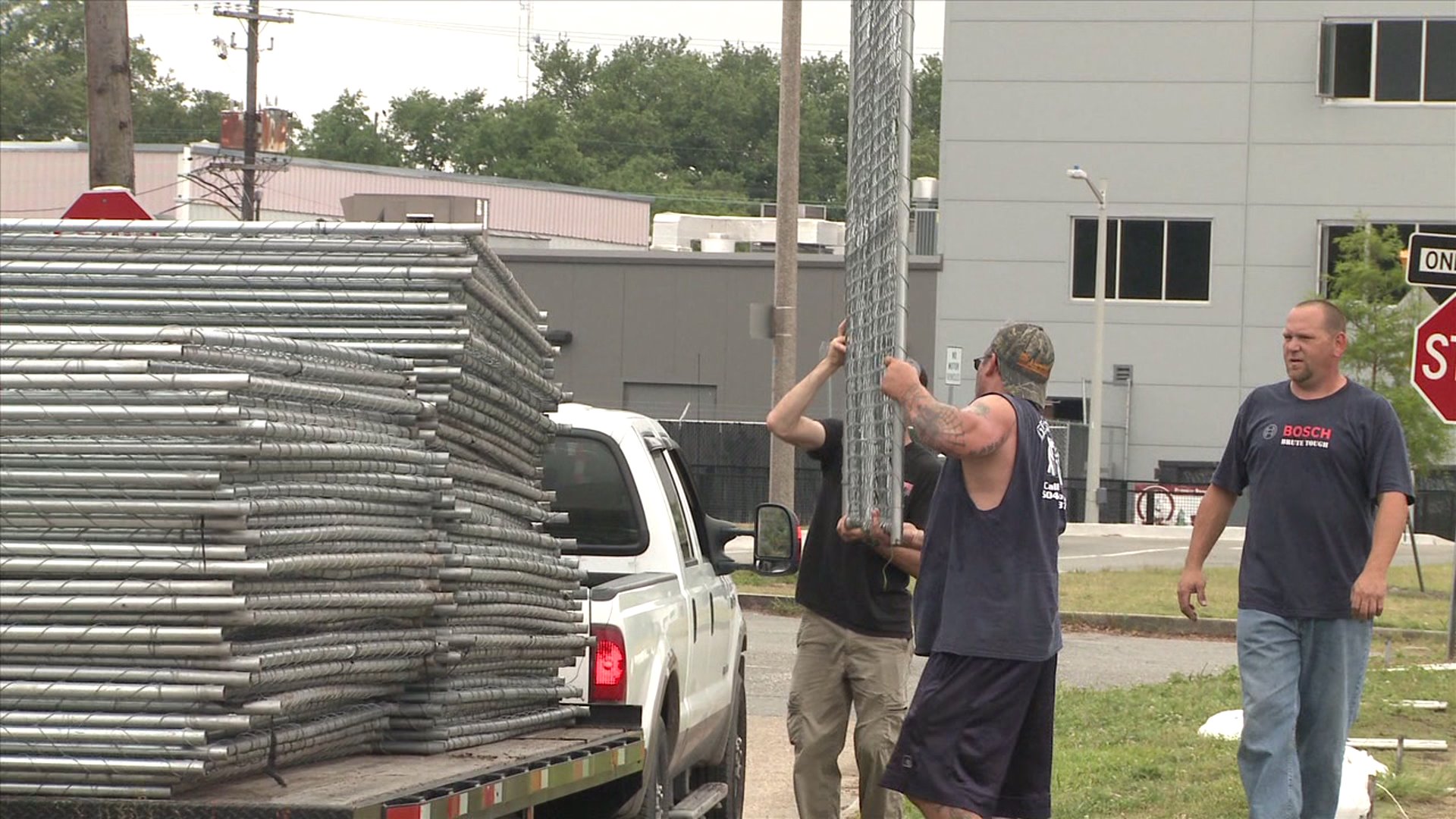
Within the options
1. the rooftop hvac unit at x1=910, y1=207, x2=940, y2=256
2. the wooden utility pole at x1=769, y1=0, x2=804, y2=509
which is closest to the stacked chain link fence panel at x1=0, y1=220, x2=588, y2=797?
the wooden utility pole at x1=769, y1=0, x2=804, y2=509

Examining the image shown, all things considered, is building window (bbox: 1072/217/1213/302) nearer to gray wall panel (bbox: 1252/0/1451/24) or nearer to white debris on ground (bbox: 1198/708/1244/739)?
gray wall panel (bbox: 1252/0/1451/24)

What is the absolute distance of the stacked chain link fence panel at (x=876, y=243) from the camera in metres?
5.81

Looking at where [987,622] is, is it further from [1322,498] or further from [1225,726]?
[1225,726]

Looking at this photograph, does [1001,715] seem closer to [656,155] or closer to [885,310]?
[885,310]

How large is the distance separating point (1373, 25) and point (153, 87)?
3235 inches

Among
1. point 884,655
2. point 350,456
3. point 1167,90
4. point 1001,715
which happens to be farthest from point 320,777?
point 1167,90

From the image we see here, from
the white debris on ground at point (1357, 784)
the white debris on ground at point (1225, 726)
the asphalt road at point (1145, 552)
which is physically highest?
the white debris on ground at point (1357, 784)

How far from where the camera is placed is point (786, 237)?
65.3 feet

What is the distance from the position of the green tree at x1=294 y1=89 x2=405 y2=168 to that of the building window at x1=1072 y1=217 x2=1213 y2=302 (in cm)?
6936

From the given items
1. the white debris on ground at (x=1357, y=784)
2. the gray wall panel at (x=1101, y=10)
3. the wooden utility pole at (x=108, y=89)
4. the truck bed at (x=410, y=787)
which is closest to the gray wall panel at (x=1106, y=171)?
the gray wall panel at (x=1101, y=10)

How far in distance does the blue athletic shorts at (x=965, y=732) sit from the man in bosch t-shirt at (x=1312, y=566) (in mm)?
1440

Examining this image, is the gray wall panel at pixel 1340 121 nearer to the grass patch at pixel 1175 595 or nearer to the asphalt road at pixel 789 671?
the grass patch at pixel 1175 595

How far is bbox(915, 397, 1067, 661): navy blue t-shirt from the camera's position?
5914 millimetres

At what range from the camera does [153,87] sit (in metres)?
107
